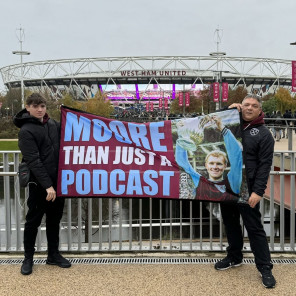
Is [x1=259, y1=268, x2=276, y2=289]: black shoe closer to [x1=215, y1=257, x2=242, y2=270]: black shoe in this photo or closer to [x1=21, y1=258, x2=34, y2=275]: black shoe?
[x1=215, y1=257, x2=242, y2=270]: black shoe

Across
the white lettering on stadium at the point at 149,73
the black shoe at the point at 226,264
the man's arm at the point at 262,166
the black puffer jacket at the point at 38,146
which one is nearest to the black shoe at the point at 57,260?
the black puffer jacket at the point at 38,146

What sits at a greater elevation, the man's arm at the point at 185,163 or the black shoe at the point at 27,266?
the man's arm at the point at 185,163

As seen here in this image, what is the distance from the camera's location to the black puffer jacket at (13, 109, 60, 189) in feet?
11.1

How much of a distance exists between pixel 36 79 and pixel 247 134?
10857 cm

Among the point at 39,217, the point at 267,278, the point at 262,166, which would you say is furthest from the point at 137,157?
the point at 267,278

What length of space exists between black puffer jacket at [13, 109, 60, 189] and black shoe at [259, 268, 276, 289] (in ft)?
6.81

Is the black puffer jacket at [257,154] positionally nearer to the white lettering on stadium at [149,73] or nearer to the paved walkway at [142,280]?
the paved walkway at [142,280]

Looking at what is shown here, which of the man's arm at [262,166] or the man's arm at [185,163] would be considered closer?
the man's arm at [262,166]

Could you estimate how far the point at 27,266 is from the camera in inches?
143

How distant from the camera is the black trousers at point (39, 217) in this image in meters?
3.56

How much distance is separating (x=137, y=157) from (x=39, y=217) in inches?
43.7

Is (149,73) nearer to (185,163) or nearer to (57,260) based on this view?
(185,163)

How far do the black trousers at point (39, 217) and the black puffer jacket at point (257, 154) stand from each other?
185 cm

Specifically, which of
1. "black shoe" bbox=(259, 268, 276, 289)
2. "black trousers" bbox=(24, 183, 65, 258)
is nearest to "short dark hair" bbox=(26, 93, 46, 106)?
"black trousers" bbox=(24, 183, 65, 258)
